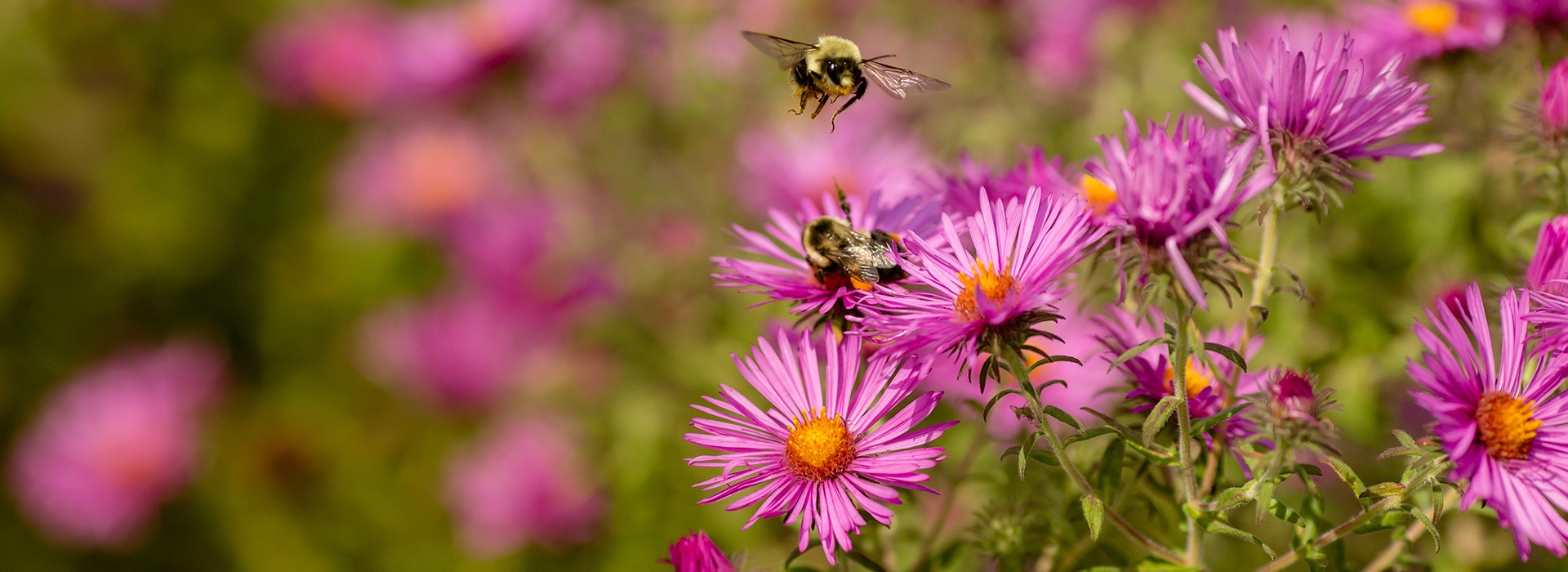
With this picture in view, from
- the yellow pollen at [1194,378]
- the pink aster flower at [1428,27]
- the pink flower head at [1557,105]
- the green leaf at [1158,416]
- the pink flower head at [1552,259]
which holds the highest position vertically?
the pink aster flower at [1428,27]

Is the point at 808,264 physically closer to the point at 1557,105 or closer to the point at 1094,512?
the point at 1094,512

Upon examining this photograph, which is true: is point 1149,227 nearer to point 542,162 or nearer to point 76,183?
point 542,162

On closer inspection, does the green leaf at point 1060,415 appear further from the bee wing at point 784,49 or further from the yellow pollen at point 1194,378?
the bee wing at point 784,49

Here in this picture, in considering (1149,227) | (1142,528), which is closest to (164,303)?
(1142,528)

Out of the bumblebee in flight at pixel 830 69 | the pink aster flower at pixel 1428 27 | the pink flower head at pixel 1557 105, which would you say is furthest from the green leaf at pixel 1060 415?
the pink aster flower at pixel 1428 27

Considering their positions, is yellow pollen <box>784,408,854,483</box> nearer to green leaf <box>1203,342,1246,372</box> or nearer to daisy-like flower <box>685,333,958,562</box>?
daisy-like flower <box>685,333,958,562</box>

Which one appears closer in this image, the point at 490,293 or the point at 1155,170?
the point at 1155,170

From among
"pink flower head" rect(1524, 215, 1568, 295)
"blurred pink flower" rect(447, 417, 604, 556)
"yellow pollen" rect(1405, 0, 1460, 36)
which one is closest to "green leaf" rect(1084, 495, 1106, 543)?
"pink flower head" rect(1524, 215, 1568, 295)
